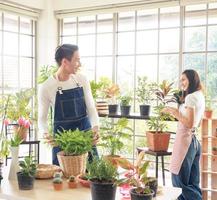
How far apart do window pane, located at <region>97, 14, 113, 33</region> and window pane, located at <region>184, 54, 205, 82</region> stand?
113 cm

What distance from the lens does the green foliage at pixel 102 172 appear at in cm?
157

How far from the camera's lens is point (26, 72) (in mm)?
4801

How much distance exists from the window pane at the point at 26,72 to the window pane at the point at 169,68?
72.7 inches

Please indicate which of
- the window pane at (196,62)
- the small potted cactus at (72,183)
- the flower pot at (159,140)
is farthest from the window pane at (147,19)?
the small potted cactus at (72,183)

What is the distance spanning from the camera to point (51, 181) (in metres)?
1.95

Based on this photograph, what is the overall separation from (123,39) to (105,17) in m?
0.41

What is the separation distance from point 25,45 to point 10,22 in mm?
392

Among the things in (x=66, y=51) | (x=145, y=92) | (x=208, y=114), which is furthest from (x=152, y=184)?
(x=145, y=92)

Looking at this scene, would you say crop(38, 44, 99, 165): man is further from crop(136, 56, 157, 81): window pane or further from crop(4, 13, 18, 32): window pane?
crop(4, 13, 18, 32): window pane

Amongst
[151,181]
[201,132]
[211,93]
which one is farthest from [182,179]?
Answer: [151,181]

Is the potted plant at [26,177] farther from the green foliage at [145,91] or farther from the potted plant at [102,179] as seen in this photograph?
the green foliage at [145,91]

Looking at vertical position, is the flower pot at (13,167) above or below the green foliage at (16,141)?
below

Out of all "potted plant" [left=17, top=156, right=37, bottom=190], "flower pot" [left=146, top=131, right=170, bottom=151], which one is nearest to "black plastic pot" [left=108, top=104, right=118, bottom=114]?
"flower pot" [left=146, top=131, right=170, bottom=151]

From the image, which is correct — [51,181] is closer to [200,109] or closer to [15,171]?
[15,171]
